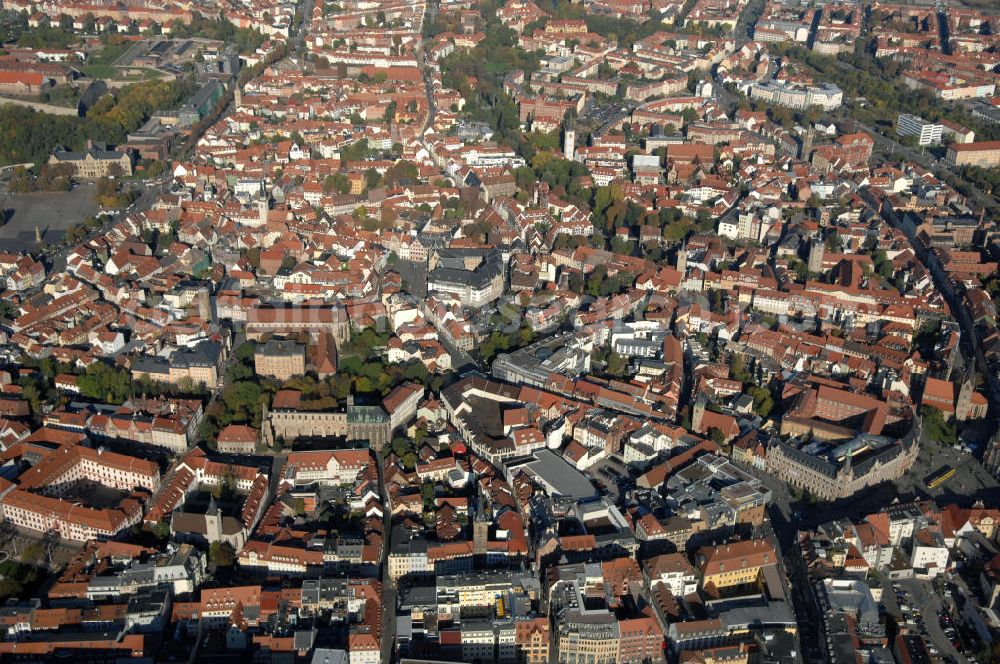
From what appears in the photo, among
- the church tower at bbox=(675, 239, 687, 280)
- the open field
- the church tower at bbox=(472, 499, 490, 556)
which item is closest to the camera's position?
the church tower at bbox=(472, 499, 490, 556)

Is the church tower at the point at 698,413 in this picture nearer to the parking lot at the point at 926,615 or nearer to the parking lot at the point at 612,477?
the parking lot at the point at 612,477

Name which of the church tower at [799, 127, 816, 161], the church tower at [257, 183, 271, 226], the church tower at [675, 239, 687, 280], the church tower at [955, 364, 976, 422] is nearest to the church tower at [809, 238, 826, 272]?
the church tower at [675, 239, 687, 280]

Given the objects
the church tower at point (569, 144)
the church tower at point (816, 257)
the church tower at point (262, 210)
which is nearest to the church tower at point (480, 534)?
the church tower at point (816, 257)

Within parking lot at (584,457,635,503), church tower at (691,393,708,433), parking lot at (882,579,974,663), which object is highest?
church tower at (691,393,708,433)

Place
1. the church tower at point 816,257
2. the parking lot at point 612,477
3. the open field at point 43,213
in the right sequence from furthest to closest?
the open field at point 43,213 < the church tower at point 816,257 < the parking lot at point 612,477

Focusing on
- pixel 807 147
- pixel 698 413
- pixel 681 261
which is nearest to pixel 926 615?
pixel 698 413

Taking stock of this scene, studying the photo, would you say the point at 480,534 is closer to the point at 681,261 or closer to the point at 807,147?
the point at 681,261

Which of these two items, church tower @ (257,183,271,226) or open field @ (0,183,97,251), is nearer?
open field @ (0,183,97,251)

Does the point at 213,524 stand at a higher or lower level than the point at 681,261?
lower

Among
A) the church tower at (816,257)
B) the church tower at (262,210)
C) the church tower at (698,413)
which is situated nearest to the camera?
the church tower at (698,413)

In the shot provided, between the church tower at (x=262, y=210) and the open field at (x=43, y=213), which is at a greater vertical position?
the church tower at (x=262, y=210)

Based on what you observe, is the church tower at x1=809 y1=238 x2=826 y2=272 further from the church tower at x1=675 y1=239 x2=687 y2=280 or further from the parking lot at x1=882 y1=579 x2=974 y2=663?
the parking lot at x1=882 y1=579 x2=974 y2=663

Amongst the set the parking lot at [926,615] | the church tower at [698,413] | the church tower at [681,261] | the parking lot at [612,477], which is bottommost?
the parking lot at [926,615]
